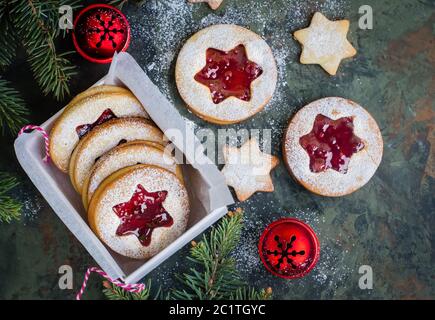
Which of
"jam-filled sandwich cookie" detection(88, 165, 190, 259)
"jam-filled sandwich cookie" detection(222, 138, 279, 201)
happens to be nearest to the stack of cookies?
"jam-filled sandwich cookie" detection(88, 165, 190, 259)

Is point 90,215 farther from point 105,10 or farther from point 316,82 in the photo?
point 316,82

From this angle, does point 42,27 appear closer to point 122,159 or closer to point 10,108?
point 10,108

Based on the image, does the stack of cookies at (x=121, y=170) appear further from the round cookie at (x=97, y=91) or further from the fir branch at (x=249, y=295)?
the fir branch at (x=249, y=295)

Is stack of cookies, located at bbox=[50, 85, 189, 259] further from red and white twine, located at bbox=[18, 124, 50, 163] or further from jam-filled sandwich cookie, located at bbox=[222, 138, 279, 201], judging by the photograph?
jam-filled sandwich cookie, located at bbox=[222, 138, 279, 201]

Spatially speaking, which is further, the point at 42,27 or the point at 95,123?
the point at 95,123

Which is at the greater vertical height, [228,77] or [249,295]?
[228,77]

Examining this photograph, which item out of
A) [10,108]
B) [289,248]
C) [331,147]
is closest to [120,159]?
[10,108]
